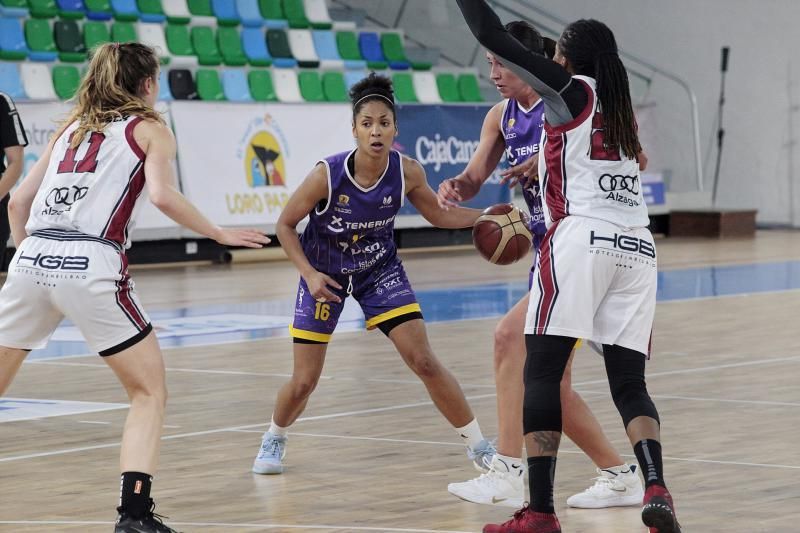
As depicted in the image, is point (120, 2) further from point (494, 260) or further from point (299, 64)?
point (494, 260)

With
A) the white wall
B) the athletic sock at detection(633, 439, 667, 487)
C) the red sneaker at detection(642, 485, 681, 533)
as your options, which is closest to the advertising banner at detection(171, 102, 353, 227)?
the white wall

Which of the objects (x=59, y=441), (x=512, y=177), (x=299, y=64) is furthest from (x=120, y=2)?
(x=512, y=177)

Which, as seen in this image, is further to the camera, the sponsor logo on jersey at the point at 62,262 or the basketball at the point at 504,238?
the basketball at the point at 504,238

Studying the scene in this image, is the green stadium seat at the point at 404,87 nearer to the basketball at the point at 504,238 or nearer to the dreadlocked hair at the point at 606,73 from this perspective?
the basketball at the point at 504,238

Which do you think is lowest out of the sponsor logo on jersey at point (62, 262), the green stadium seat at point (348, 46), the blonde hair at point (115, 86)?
the sponsor logo on jersey at point (62, 262)

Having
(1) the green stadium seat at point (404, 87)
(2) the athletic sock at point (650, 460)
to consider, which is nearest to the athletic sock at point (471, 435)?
(2) the athletic sock at point (650, 460)

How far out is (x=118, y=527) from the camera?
4.61 meters

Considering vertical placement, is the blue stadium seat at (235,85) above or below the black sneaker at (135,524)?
above

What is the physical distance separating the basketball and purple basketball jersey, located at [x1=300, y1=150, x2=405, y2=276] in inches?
18.0

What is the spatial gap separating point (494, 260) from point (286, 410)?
1142 millimetres

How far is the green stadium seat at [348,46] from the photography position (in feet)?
71.1

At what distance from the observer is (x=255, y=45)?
20.6 meters

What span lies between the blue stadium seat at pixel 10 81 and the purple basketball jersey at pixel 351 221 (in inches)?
467

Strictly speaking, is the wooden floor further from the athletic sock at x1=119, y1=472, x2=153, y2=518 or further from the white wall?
the white wall
